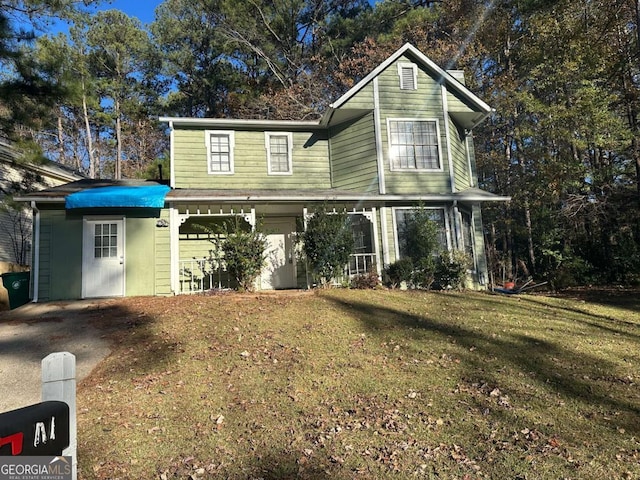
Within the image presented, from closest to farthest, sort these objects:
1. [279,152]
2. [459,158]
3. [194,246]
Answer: [194,246]
[279,152]
[459,158]

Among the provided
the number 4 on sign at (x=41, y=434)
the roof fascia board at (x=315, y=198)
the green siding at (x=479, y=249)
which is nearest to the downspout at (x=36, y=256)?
the roof fascia board at (x=315, y=198)

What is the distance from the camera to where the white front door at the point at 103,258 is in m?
11.1

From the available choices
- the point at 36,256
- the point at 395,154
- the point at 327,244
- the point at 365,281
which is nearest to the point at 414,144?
the point at 395,154

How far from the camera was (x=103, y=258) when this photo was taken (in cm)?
1125

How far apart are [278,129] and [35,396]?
33.9 feet

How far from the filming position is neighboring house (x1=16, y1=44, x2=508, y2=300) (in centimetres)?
1123

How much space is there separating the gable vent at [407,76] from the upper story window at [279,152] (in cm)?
392

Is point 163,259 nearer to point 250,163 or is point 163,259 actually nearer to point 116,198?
point 116,198

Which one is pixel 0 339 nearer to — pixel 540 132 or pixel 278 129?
pixel 278 129

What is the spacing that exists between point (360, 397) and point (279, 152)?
10062 millimetres

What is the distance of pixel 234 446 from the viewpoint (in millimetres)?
4016

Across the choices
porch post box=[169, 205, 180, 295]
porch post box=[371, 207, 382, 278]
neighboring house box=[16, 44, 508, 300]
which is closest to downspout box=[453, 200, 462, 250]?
neighboring house box=[16, 44, 508, 300]

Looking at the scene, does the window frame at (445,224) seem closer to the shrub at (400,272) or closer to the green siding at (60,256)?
the shrub at (400,272)

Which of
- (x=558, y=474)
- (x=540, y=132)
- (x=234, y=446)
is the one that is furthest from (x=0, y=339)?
(x=540, y=132)
